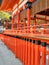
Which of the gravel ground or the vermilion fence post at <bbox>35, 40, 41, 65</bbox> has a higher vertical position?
the vermilion fence post at <bbox>35, 40, 41, 65</bbox>

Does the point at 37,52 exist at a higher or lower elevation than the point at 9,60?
higher

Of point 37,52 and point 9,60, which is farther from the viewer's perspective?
point 9,60

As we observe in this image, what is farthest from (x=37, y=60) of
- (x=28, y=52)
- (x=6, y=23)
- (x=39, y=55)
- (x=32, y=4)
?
(x=6, y=23)

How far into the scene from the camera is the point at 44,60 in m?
7.70

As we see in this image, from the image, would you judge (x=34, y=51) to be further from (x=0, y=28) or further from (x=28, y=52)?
(x=0, y=28)

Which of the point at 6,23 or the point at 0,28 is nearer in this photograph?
the point at 6,23

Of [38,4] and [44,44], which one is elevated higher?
[38,4]

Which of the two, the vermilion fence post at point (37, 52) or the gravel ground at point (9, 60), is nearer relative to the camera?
the vermilion fence post at point (37, 52)

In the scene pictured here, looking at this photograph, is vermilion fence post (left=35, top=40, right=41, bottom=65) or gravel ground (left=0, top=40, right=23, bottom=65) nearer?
vermilion fence post (left=35, top=40, right=41, bottom=65)

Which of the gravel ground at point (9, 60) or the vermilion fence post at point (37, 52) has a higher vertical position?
the vermilion fence post at point (37, 52)

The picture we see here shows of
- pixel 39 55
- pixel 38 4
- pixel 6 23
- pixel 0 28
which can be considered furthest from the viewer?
pixel 0 28

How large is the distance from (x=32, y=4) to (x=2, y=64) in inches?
226

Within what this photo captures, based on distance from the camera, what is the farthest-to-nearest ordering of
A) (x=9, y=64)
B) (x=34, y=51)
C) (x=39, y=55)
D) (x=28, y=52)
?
(x=9, y=64) < (x=28, y=52) < (x=34, y=51) < (x=39, y=55)

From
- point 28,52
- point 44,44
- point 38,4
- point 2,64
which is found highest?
point 38,4
